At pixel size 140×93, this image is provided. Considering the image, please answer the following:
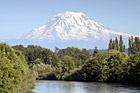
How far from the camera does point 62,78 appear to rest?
123625 mm

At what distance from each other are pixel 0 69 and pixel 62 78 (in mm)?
82757

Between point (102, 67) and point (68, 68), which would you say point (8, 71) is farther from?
point (68, 68)

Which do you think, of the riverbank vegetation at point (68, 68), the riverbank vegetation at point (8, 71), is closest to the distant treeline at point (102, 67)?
the riverbank vegetation at point (68, 68)

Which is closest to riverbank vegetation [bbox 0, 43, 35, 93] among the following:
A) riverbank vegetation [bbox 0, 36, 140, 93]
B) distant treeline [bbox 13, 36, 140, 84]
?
riverbank vegetation [bbox 0, 36, 140, 93]

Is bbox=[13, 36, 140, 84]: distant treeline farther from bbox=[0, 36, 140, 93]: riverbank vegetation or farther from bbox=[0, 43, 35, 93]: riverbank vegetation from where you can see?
bbox=[0, 43, 35, 93]: riverbank vegetation

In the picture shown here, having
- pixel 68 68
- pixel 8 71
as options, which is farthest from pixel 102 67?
pixel 8 71

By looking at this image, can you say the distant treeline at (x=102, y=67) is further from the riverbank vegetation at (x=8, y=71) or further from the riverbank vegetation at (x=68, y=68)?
the riverbank vegetation at (x=8, y=71)

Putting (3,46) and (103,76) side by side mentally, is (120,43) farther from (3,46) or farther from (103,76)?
(3,46)

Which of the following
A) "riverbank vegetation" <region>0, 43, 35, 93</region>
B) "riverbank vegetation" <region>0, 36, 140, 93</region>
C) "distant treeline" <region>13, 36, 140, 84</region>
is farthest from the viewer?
"distant treeline" <region>13, 36, 140, 84</region>

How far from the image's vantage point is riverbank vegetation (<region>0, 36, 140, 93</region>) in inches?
1733

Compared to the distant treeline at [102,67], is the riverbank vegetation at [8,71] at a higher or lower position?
lower

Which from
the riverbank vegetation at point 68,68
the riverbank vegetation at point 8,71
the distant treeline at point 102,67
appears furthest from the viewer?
the distant treeline at point 102,67

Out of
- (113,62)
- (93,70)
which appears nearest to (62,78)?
(93,70)

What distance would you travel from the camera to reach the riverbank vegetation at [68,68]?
4403 centimetres
